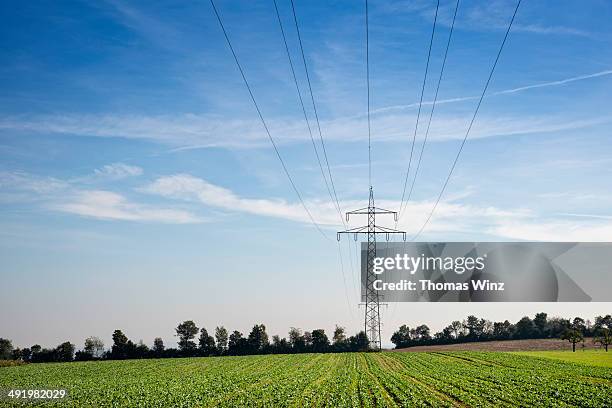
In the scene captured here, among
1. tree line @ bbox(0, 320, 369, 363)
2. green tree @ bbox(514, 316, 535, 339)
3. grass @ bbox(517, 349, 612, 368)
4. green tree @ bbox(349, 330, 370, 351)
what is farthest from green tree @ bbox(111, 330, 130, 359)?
green tree @ bbox(514, 316, 535, 339)

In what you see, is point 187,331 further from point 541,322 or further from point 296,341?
point 541,322

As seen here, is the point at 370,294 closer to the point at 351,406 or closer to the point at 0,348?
the point at 351,406

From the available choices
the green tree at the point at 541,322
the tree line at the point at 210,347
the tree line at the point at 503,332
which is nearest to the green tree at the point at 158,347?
the tree line at the point at 210,347

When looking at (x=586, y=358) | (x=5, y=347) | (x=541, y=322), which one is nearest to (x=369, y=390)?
(x=586, y=358)

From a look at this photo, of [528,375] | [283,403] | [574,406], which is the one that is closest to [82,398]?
[283,403]

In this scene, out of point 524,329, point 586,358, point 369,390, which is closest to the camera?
point 369,390

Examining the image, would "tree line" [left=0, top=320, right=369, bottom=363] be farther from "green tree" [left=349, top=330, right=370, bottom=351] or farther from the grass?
the grass

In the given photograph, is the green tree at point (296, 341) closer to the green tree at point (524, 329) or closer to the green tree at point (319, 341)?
the green tree at point (319, 341)

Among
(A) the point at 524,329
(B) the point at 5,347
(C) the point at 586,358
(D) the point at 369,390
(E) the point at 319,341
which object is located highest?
(D) the point at 369,390

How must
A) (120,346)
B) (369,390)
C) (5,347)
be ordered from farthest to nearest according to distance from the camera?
(5,347) < (120,346) < (369,390)

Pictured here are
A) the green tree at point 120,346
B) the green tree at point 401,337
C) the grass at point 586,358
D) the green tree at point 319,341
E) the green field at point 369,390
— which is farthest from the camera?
the green tree at point 401,337

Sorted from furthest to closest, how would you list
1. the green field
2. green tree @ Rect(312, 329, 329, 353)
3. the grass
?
green tree @ Rect(312, 329, 329, 353), the grass, the green field

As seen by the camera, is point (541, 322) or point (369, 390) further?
point (541, 322)
